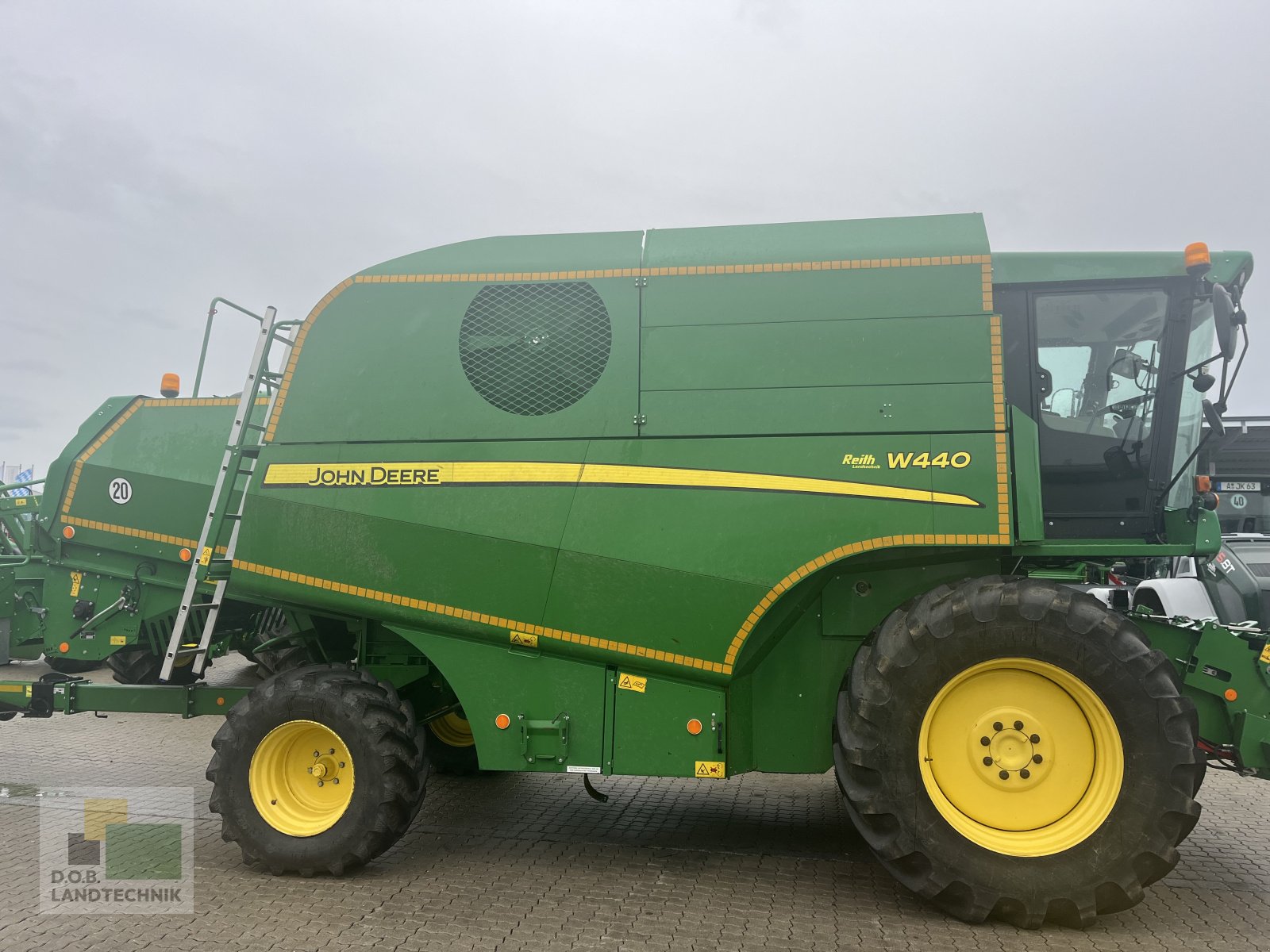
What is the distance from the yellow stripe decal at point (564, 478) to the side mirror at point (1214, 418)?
1.62 meters

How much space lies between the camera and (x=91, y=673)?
1053 centimetres

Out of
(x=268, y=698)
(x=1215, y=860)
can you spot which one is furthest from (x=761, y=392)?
(x=1215, y=860)

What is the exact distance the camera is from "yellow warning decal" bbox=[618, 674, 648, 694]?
429 cm

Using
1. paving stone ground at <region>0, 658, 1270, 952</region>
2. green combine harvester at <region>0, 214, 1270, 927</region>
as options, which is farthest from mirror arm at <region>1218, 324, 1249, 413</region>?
paving stone ground at <region>0, 658, 1270, 952</region>

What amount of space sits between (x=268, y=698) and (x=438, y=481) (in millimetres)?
1417

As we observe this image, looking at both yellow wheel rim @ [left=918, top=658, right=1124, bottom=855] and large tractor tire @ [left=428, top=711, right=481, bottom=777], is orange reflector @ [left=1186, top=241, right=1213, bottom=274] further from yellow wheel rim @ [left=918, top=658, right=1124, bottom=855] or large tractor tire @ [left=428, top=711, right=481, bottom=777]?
large tractor tire @ [left=428, top=711, right=481, bottom=777]

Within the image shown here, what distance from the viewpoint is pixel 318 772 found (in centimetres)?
445

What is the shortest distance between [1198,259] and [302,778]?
17.4 feet

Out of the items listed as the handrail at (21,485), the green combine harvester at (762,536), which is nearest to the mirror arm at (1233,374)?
the green combine harvester at (762,536)

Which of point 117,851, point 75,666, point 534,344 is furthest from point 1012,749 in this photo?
point 75,666

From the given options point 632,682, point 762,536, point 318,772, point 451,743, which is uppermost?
point 762,536

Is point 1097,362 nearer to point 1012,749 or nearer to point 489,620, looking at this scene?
point 1012,749

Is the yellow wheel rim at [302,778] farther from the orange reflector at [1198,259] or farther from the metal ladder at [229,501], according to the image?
the orange reflector at [1198,259]

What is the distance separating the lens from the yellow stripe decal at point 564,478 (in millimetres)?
4043
